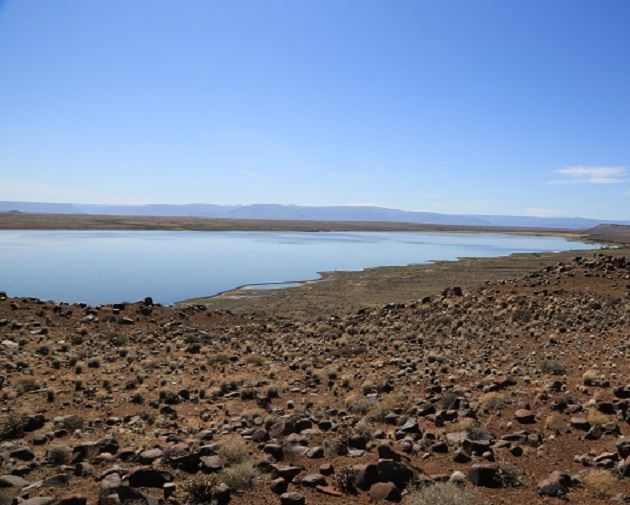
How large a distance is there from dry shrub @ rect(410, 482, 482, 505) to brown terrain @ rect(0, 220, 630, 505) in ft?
0.09

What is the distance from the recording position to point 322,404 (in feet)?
37.6

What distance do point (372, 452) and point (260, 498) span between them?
84.6 inches

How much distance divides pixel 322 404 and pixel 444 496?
577 centimetres

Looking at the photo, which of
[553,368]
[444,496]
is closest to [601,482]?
[444,496]

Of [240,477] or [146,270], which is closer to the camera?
[240,477]

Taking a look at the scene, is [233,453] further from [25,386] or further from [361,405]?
[25,386]

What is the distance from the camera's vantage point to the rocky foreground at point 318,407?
22.0ft

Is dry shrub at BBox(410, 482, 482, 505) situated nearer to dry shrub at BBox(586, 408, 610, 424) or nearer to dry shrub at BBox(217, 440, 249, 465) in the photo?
dry shrub at BBox(217, 440, 249, 465)

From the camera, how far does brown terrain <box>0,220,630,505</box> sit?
6.71 metres

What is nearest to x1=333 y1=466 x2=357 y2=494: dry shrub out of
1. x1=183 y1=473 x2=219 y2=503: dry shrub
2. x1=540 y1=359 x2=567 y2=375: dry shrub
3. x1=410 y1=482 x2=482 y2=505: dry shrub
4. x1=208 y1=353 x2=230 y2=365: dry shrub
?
x1=410 y1=482 x2=482 y2=505: dry shrub

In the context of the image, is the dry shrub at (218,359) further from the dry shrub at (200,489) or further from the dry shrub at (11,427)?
the dry shrub at (200,489)

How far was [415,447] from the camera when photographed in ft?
26.5

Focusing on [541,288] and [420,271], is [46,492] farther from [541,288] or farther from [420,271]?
[420,271]

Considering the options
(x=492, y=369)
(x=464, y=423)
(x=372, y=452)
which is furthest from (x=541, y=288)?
(x=372, y=452)
